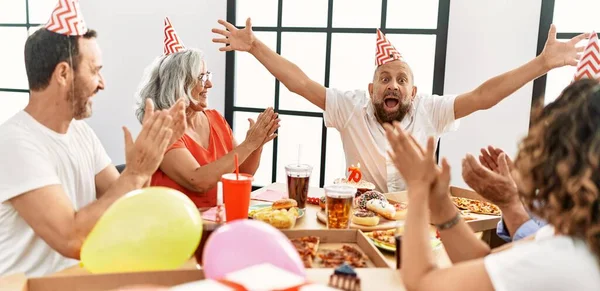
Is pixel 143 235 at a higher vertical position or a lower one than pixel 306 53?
lower

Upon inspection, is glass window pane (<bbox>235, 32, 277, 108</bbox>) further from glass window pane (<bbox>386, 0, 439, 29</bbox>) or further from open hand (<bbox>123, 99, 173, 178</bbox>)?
open hand (<bbox>123, 99, 173, 178</bbox>)

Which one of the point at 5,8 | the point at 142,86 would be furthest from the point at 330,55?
→ the point at 5,8

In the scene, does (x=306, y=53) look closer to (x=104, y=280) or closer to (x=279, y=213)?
(x=279, y=213)

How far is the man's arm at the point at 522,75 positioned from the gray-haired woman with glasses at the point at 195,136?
3.36 ft

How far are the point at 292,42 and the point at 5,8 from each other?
286 cm

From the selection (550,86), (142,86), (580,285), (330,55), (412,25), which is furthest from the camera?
(330,55)

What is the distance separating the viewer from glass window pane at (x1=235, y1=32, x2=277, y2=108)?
3857mm

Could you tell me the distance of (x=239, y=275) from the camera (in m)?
0.81

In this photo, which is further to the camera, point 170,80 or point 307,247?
point 170,80

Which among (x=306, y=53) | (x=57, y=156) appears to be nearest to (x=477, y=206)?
(x=57, y=156)

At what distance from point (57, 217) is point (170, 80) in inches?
38.5

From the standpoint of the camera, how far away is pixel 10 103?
4.74m

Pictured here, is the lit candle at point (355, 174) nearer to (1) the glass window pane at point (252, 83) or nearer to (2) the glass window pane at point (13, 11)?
(1) the glass window pane at point (252, 83)

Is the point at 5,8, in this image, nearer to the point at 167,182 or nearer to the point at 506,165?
the point at 167,182
